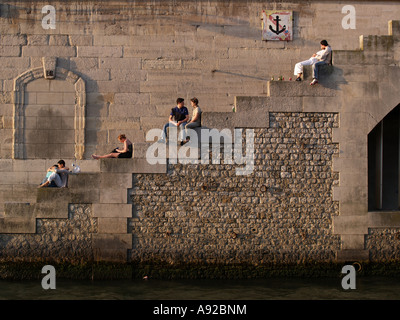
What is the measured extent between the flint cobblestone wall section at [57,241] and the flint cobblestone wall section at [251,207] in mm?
930

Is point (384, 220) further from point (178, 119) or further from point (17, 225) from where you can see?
point (17, 225)

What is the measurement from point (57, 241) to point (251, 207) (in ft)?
12.7

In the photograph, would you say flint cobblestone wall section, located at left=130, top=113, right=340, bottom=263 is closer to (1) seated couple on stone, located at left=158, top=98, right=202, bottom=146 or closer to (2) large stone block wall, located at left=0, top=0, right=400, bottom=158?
(1) seated couple on stone, located at left=158, top=98, right=202, bottom=146

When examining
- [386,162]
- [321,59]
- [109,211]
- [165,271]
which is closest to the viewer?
[165,271]

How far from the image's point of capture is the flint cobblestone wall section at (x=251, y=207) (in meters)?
11.9

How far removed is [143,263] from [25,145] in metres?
4.43

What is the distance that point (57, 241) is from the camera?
1191cm

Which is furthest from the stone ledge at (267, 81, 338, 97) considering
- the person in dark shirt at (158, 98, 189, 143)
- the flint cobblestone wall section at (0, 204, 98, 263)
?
the flint cobblestone wall section at (0, 204, 98, 263)

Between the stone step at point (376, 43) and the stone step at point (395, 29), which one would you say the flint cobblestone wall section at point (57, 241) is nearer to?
the stone step at point (376, 43)

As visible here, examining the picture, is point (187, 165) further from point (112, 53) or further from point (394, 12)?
point (394, 12)

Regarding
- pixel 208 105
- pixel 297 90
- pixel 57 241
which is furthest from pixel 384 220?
pixel 57 241

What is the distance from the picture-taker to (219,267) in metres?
11.8

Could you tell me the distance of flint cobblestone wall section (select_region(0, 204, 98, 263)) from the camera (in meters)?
11.9

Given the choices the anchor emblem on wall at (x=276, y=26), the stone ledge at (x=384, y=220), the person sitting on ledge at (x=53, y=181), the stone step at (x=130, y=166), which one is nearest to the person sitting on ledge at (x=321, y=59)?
the anchor emblem on wall at (x=276, y=26)
